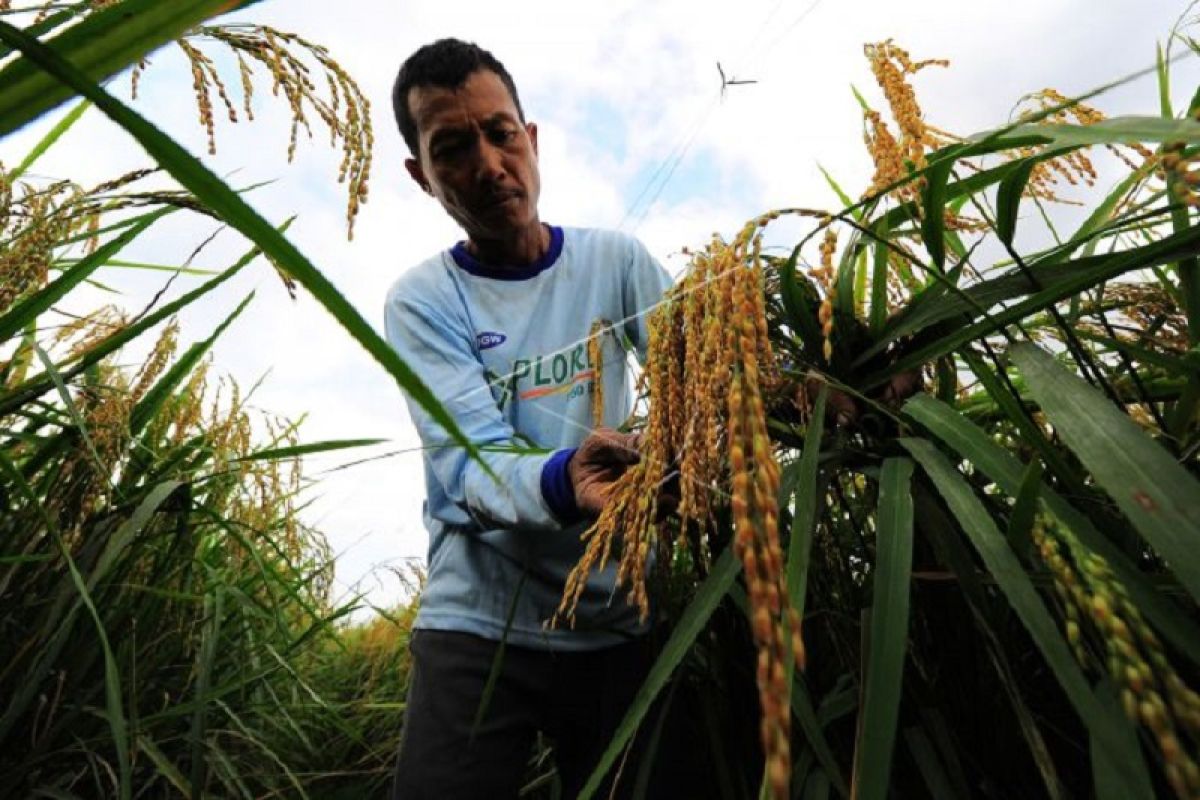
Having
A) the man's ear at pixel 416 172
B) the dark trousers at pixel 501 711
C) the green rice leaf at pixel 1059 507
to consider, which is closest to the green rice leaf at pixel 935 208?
the green rice leaf at pixel 1059 507

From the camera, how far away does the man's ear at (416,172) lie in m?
2.40

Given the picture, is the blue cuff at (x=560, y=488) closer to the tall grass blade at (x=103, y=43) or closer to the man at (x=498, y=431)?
the man at (x=498, y=431)

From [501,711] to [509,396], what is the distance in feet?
2.32

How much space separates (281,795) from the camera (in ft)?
7.50

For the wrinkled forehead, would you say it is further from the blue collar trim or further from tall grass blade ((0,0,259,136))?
tall grass blade ((0,0,259,136))

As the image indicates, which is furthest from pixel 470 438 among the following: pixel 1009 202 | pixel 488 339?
pixel 1009 202

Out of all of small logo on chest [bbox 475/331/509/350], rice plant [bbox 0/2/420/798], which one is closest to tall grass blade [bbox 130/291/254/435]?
rice plant [bbox 0/2/420/798]

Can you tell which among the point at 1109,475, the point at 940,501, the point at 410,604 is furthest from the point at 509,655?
the point at 410,604

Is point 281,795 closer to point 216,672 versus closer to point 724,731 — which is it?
point 216,672

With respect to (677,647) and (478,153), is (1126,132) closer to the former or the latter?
(677,647)

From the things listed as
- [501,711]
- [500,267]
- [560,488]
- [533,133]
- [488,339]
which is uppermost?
[533,133]

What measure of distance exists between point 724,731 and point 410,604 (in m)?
3.08

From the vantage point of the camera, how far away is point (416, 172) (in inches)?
95.4

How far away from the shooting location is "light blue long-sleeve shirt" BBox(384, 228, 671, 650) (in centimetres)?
173
